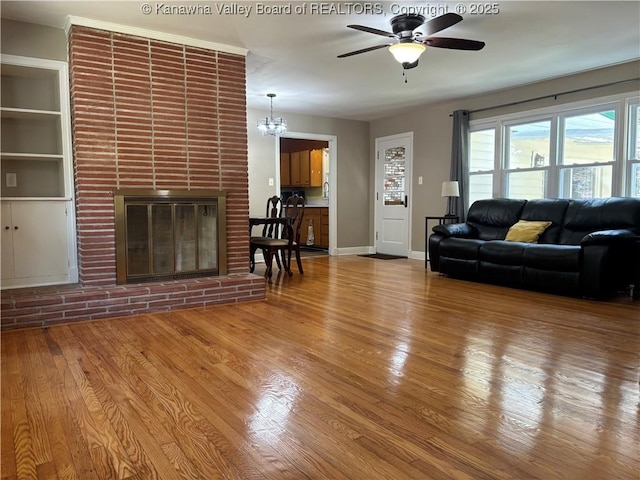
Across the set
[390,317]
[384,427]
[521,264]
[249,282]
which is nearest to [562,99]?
[521,264]

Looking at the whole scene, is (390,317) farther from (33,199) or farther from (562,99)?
(562,99)

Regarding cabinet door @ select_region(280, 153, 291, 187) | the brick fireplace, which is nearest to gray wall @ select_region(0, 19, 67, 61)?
the brick fireplace

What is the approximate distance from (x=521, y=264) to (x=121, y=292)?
3.82m

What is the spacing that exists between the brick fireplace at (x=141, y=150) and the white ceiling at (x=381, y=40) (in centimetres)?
29

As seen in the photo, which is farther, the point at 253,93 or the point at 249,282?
the point at 253,93

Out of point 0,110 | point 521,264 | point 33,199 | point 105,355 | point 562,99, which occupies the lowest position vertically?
point 105,355

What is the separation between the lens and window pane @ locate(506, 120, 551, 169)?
5668 mm

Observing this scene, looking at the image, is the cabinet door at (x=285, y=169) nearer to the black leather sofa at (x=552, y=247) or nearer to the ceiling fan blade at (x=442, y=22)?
the black leather sofa at (x=552, y=247)

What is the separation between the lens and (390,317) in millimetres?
3559

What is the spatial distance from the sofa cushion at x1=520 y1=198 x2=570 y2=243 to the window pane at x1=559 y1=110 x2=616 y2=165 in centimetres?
58

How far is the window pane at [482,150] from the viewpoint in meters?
6.30

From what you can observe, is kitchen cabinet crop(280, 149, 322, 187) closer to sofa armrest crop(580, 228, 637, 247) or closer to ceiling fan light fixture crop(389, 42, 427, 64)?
ceiling fan light fixture crop(389, 42, 427, 64)

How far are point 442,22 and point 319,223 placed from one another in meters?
5.72

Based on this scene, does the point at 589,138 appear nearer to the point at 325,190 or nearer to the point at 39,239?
the point at 325,190
